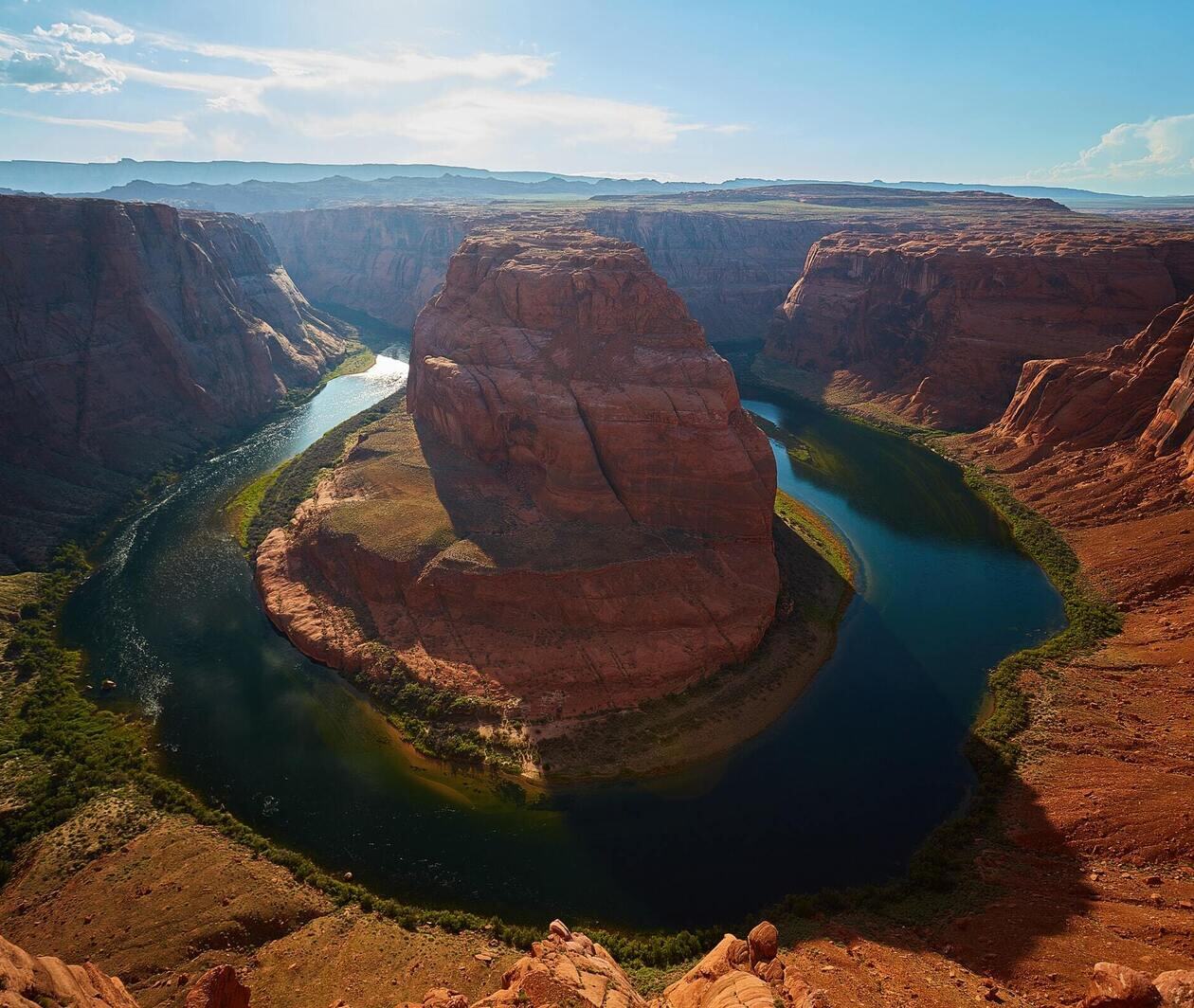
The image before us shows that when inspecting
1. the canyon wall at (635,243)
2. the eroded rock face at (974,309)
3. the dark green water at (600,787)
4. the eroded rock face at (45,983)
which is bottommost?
the dark green water at (600,787)

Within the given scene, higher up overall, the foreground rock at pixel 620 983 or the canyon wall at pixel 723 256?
the canyon wall at pixel 723 256

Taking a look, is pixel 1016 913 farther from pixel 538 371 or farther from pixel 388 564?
pixel 538 371

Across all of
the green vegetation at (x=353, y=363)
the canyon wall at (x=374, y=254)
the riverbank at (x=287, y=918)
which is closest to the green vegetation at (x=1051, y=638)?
the riverbank at (x=287, y=918)

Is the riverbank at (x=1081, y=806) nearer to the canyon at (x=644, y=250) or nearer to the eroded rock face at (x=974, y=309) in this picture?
the eroded rock face at (x=974, y=309)

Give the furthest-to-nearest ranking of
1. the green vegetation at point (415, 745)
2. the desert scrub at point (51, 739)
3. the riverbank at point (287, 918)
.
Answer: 1. the desert scrub at point (51, 739)
2. the green vegetation at point (415, 745)
3. the riverbank at point (287, 918)

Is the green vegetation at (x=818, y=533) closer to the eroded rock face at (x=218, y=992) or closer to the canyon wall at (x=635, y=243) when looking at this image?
the eroded rock face at (x=218, y=992)

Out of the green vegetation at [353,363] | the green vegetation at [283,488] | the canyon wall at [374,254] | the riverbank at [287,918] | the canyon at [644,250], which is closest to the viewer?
the riverbank at [287,918]

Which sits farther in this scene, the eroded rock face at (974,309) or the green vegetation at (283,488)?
the eroded rock face at (974,309)
